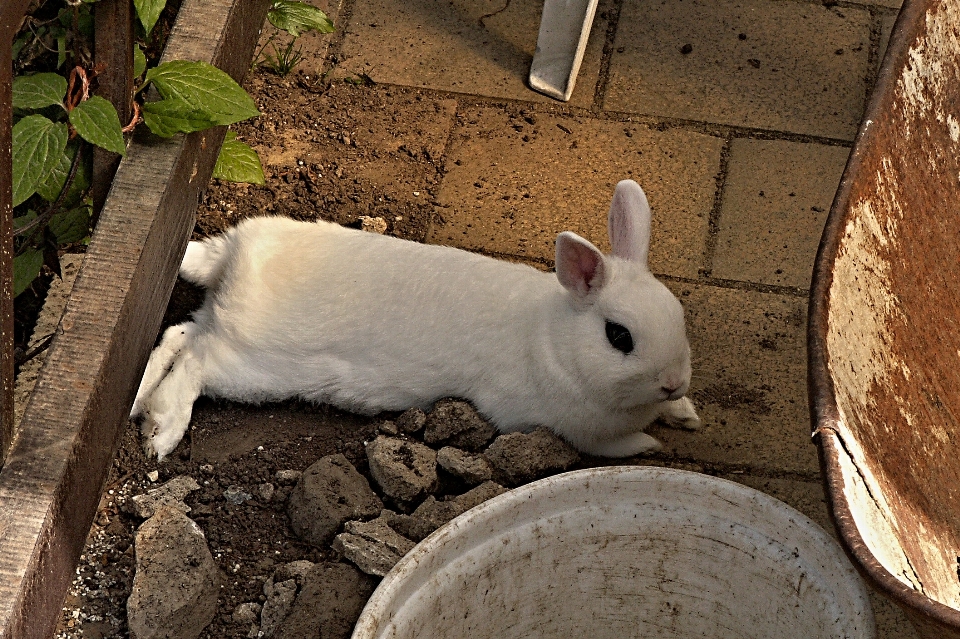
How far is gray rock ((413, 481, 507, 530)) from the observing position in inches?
101

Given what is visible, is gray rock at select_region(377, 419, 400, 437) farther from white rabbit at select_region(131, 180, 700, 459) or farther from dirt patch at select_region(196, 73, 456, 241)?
dirt patch at select_region(196, 73, 456, 241)

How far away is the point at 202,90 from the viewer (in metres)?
2.58

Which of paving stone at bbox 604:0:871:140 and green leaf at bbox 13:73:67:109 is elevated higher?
green leaf at bbox 13:73:67:109

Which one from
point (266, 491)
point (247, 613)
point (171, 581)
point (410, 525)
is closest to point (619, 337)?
point (410, 525)

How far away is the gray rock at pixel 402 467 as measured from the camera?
2.68m

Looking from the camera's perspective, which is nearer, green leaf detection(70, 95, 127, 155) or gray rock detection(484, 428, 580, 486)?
green leaf detection(70, 95, 127, 155)

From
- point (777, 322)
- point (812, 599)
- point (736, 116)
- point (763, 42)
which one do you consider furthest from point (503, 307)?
point (763, 42)

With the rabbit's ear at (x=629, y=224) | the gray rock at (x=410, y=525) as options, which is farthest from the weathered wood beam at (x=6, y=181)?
the rabbit's ear at (x=629, y=224)

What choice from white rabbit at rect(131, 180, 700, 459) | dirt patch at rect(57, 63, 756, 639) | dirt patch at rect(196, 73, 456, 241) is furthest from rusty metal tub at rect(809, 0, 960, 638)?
dirt patch at rect(196, 73, 456, 241)

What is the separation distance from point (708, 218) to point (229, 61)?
62.4 inches

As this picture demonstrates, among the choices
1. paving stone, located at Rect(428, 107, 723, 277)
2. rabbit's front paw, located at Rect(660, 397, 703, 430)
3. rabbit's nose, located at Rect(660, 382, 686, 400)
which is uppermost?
rabbit's nose, located at Rect(660, 382, 686, 400)

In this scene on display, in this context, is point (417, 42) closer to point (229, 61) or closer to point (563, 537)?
point (229, 61)

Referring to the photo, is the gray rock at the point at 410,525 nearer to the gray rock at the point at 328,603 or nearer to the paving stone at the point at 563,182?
the gray rock at the point at 328,603

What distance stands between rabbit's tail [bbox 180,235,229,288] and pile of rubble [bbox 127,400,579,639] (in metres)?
0.65
